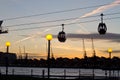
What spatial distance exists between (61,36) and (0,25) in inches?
1111

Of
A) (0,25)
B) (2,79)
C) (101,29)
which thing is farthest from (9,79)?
(101,29)

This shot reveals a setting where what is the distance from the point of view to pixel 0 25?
209 feet

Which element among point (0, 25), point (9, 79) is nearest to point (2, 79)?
point (9, 79)

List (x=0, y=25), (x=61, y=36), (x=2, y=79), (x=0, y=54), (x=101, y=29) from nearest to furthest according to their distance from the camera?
1. (x=101, y=29)
2. (x=61, y=36)
3. (x=2, y=79)
4. (x=0, y=25)
5. (x=0, y=54)

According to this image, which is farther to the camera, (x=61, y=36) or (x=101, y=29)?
(x=61, y=36)

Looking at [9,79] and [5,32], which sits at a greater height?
[5,32]

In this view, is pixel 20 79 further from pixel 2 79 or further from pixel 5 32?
pixel 5 32

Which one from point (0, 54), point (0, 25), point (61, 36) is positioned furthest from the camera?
point (0, 54)

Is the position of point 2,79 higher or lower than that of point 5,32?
lower

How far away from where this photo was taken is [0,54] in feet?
230

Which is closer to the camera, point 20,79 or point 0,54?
point 20,79

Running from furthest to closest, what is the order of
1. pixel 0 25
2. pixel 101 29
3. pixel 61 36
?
pixel 0 25
pixel 61 36
pixel 101 29

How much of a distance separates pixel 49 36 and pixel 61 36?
2040mm

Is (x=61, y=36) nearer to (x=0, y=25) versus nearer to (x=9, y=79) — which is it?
(x=9, y=79)
